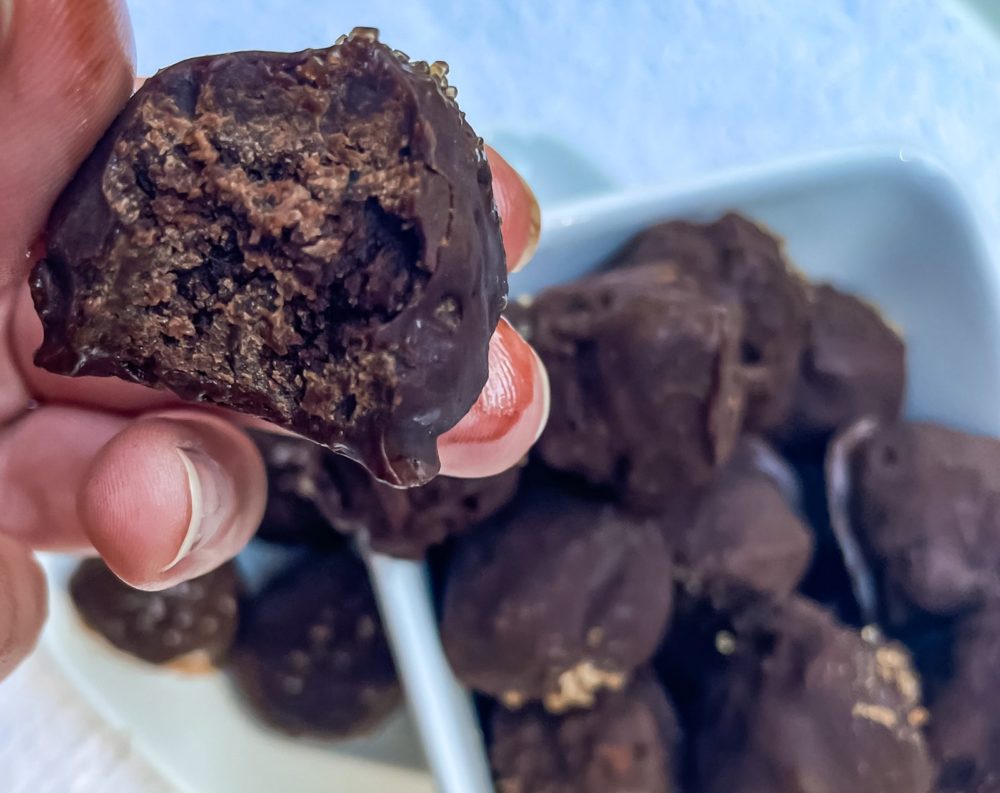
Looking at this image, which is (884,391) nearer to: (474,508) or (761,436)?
(761,436)

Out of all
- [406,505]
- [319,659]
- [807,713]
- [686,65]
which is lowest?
[319,659]

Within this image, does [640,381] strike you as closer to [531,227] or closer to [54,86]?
[531,227]

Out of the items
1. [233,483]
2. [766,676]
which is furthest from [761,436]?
[233,483]

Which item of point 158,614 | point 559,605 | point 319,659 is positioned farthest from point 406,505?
point 158,614

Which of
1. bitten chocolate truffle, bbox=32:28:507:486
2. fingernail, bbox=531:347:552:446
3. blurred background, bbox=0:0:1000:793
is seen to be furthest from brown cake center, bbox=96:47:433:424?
blurred background, bbox=0:0:1000:793

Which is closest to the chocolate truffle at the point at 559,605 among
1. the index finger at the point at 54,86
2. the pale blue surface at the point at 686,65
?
the index finger at the point at 54,86

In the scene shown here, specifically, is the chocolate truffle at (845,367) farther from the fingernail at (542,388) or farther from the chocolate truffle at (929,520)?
the fingernail at (542,388)
